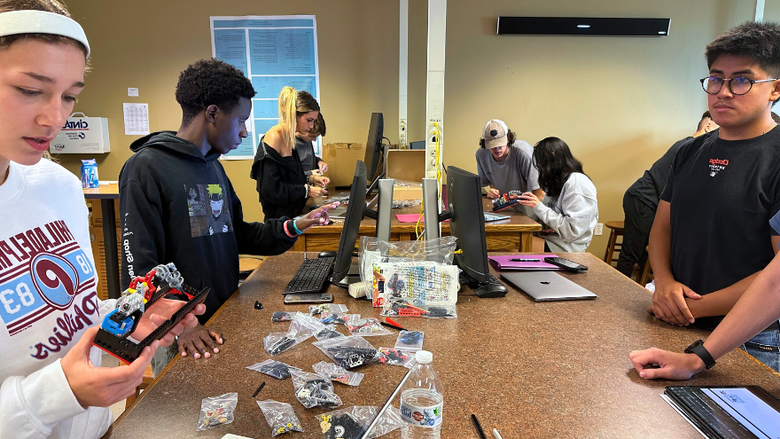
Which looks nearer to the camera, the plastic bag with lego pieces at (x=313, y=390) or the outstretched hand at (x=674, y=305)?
the plastic bag with lego pieces at (x=313, y=390)

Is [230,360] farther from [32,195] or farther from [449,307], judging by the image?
[449,307]

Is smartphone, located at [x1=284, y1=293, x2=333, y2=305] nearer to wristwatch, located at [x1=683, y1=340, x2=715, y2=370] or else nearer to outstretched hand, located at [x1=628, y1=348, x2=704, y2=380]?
outstretched hand, located at [x1=628, y1=348, x2=704, y2=380]

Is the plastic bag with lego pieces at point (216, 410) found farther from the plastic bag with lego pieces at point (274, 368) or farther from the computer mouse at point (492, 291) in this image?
the computer mouse at point (492, 291)

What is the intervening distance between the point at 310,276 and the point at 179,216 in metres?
0.50

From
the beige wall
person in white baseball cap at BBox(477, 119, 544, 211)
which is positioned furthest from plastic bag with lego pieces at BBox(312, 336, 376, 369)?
the beige wall

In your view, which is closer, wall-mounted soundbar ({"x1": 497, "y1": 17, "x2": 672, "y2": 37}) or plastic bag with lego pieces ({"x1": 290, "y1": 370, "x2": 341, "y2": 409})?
plastic bag with lego pieces ({"x1": 290, "y1": 370, "x2": 341, "y2": 409})

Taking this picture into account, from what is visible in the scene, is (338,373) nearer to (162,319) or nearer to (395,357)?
(395,357)

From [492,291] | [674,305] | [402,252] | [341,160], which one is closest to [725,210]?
[674,305]

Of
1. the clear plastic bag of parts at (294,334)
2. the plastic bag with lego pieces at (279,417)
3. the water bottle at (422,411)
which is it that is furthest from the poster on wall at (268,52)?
the water bottle at (422,411)

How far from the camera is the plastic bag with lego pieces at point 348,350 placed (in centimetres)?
104

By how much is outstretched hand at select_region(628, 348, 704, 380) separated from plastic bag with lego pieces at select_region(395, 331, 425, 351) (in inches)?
20.0

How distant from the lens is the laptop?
57.1 inches

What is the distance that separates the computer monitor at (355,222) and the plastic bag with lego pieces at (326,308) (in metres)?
0.14

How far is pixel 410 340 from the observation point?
1.17 m
